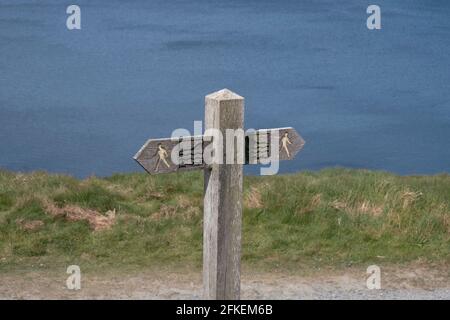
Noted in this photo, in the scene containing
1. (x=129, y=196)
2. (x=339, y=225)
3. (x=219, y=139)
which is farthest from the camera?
(x=129, y=196)

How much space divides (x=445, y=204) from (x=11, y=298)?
6551 millimetres

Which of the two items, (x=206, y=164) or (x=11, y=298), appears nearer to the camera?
(x=206, y=164)

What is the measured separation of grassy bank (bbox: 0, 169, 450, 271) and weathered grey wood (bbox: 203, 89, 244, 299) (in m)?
3.60

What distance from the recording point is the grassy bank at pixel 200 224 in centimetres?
1200

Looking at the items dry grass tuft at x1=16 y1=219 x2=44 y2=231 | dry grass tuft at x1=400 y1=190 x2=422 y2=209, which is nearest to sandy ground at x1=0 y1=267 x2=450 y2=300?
dry grass tuft at x1=16 y1=219 x2=44 y2=231

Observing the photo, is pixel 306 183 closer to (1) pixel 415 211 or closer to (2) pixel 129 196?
(1) pixel 415 211

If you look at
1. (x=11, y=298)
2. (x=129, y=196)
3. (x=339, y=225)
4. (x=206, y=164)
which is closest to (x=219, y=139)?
(x=206, y=164)

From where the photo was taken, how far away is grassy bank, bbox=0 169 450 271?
39.4 feet

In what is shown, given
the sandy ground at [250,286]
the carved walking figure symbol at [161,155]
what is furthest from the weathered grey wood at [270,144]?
the sandy ground at [250,286]

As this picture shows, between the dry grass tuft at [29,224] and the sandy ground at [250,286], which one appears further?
the dry grass tuft at [29,224]

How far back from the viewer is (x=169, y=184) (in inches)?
561

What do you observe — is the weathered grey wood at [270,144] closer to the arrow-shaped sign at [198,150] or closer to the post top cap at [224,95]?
the arrow-shaped sign at [198,150]

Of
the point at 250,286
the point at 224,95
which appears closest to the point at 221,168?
the point at 224,95

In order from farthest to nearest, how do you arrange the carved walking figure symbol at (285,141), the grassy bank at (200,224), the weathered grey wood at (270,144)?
the grassy bank at (200,224)
the carved walking figure symbol at (285,141)
the weathered grey wood at (270,144)
